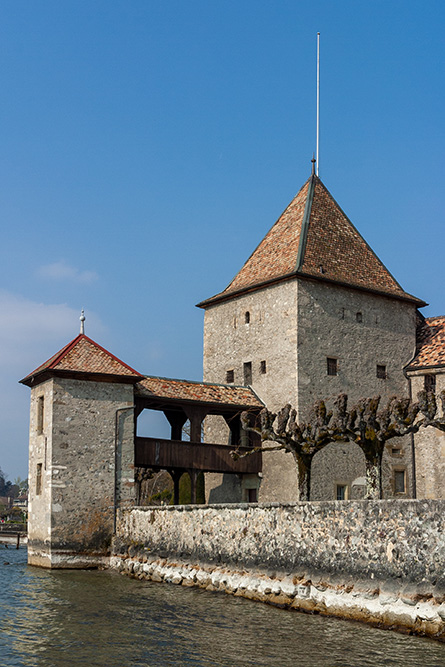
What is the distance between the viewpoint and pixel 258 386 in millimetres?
26078

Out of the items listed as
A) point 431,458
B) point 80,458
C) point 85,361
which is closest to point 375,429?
point 80,458

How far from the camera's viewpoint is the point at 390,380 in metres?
26.6

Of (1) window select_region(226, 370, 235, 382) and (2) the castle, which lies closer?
(2) the castle

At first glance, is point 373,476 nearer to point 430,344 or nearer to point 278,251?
point 430,344

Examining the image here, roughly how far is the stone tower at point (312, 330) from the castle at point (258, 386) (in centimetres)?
5

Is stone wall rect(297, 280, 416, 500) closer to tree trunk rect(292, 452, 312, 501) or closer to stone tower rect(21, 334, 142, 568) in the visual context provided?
tree trunk rect(292, 452, 312, 501)

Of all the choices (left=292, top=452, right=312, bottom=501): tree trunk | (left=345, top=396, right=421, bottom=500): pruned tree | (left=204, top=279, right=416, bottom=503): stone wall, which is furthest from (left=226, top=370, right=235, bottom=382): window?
(left=345, top=396, right=421, bottom=500): pruned tree

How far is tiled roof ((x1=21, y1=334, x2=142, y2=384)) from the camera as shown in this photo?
21.8 metres

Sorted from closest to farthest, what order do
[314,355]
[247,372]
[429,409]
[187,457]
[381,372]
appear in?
[429,409] < [187,457] < [314,355] < [381,372] < [247,372]

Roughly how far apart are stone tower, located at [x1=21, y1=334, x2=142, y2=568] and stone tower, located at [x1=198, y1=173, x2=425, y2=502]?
5269mm

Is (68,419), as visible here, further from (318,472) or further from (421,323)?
(421,323)

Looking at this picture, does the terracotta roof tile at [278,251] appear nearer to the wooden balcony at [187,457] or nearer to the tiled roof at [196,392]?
the tiled roof at [196,392]

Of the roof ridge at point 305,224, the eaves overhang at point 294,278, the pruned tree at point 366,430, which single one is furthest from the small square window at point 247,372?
the pruned tree at point 366,430

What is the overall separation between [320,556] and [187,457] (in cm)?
1000
